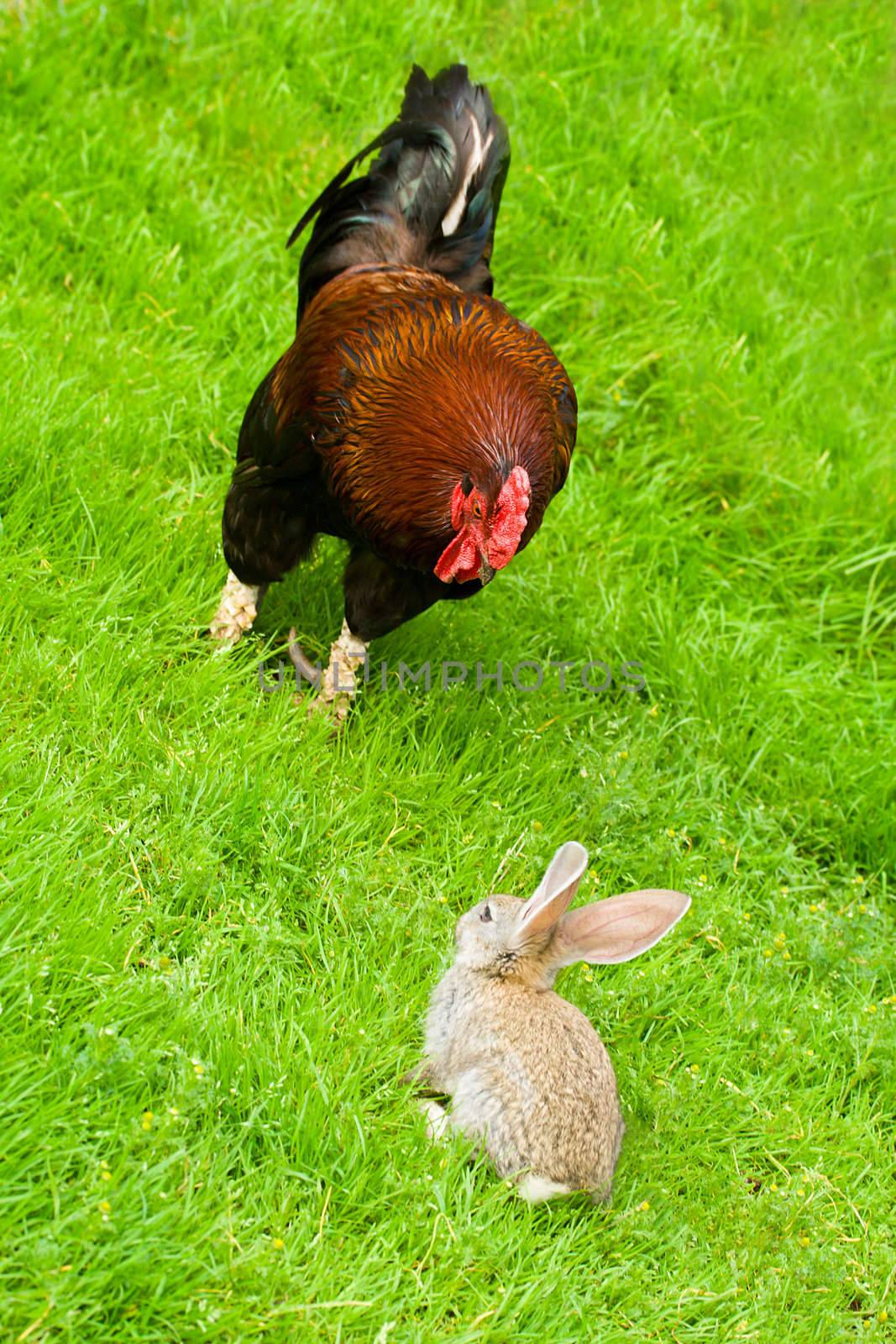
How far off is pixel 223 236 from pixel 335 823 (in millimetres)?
3196

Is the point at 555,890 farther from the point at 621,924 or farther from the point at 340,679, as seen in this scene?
the point at 340,679

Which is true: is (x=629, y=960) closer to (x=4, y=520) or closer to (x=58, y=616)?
(x=58, y=616)

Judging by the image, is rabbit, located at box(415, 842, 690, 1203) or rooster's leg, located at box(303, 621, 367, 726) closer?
rabbit, located at box(415, 842, 690, 1203)

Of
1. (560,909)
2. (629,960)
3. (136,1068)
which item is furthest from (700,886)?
(136,1068)

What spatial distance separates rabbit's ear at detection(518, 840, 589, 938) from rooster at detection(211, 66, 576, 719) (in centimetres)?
91

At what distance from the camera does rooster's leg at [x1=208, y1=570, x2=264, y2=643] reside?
473 cm

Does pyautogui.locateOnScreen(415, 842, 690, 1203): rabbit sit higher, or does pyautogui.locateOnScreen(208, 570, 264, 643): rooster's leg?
pyautogui.locateOnScreen(208, 570, 264, 643): rooster's leg

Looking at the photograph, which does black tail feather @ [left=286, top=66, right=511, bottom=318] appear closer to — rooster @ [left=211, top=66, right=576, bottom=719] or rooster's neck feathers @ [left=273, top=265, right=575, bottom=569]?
rooster @ [left=211, top=66, right=576, bottom=719]

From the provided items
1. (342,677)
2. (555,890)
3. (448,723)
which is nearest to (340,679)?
(342,677)

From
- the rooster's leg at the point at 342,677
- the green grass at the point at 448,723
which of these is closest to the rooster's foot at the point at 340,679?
the rooster's leg at the point at 342,677

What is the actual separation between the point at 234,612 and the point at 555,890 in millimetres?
1787

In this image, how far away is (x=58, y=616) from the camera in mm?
4371

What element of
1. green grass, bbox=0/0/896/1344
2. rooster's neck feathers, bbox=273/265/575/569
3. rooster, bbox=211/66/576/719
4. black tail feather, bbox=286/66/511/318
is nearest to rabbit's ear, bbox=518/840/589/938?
green grass, bbox=0/0/896/1344

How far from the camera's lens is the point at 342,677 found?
15.4 feet
